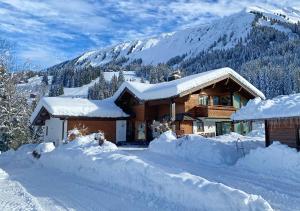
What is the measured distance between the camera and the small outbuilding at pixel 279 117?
623 inches

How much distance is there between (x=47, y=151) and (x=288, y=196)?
1488cm

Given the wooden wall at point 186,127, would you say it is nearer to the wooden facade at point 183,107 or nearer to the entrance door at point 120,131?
the wooden facade at point 183,107

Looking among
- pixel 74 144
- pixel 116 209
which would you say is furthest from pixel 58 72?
pixel 116 209

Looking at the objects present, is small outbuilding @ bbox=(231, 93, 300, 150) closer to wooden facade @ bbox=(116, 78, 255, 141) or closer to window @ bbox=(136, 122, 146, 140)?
wooden facade @ bbox=(116, 78, 255, 141)

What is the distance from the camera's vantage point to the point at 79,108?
98.3ft

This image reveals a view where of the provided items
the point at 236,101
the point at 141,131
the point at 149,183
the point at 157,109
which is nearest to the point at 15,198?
the point at 149,183

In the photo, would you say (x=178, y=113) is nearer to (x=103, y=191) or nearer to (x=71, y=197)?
(x=103, y=191)

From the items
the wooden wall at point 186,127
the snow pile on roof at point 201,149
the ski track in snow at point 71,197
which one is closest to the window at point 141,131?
the wooden wall at point 186,127

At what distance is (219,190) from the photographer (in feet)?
31.3

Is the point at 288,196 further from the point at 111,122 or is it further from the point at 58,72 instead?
the point at 58,72

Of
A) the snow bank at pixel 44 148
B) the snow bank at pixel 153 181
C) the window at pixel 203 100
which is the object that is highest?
the window at pixel 203 100

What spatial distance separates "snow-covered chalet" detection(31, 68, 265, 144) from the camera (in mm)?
28328

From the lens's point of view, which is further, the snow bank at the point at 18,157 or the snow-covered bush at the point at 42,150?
the snow bank at the point at 18,157

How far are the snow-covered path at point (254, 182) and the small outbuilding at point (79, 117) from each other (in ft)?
43.8
